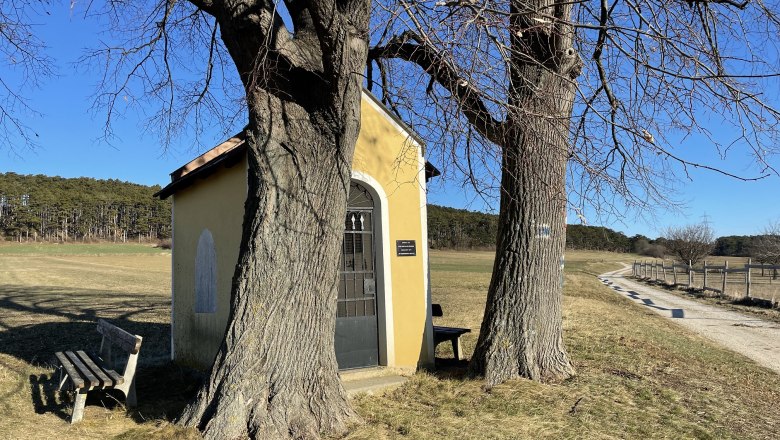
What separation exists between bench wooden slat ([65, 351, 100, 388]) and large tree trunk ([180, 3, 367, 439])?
139cm

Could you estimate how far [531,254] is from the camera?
7.12m

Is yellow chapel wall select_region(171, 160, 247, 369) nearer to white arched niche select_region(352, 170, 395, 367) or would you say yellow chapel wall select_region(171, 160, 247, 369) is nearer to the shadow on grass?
the shadow on grass

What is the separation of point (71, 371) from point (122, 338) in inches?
27.0

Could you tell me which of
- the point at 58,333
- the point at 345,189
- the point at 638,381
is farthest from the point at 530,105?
the point at 58,333

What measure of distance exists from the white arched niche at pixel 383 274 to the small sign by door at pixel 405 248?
0.50ft

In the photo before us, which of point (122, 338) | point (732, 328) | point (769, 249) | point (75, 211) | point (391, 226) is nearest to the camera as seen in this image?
point (122, 338)

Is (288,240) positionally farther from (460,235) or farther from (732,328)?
(460,235)

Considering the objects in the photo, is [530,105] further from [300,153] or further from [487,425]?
[487,425]

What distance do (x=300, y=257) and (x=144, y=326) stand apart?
10.3 metres

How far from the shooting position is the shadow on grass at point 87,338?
661 centimetres

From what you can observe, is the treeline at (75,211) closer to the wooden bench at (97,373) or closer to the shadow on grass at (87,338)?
the shadow on grass at (87,338)

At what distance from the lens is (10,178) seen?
102938 mm

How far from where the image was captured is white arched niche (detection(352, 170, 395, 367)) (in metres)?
7.72

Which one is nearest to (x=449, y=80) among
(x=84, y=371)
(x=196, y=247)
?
(x=84, y=371)
